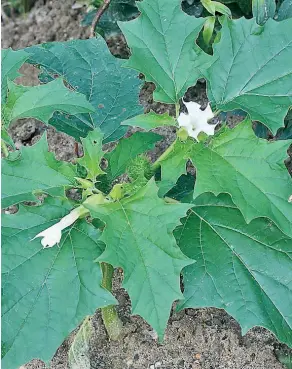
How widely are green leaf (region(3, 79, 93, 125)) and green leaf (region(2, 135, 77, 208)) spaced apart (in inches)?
3.3

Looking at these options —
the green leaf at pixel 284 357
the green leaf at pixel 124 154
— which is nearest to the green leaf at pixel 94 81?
the green leaf at pixel 124 154

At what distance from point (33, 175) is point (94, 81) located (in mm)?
520

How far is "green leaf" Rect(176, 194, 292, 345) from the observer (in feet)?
4.97

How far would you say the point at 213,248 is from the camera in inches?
60.9

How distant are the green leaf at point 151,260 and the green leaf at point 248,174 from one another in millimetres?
102

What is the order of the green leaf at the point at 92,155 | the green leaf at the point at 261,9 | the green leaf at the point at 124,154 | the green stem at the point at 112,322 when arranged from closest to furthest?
the green leaf at the point at 92,155, the green leaf at the point at 124,154, the green stem at the point at 112,322, the green leaf at the point at 261,9

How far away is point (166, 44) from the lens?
4.98ft

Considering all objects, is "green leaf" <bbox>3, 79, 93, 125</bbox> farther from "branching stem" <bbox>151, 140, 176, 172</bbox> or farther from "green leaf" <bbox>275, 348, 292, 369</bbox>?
"green leaf" <bbox>275, 348, 292, 369</bbox>

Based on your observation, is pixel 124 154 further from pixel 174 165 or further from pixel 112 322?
pixel 112 322

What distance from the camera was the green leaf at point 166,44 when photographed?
1.50m

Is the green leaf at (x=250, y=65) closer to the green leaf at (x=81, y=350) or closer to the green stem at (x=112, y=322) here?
the green stem at (x=112, y=322)

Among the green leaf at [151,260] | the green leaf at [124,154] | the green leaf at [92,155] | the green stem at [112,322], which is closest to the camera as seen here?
the green leaf at [151,260]

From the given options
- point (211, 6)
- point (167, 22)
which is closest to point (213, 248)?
point (167, 22)

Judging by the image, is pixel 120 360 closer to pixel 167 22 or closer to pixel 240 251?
pixel 240 251
